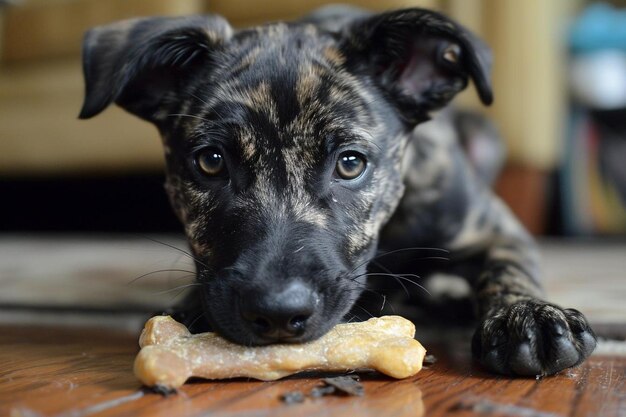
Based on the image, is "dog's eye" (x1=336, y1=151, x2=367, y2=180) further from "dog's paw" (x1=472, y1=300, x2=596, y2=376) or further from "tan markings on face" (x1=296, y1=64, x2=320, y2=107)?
"dog's paw" (x1=472, y1=300, x2=596, y2=376)

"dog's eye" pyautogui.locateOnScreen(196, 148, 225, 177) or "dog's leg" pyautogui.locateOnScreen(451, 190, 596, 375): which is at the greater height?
"dog's eye" pyautogui.locateOnScreen(196, 148, 225, 177)

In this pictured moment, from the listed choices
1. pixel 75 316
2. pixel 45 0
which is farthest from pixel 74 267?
pixel 45 0

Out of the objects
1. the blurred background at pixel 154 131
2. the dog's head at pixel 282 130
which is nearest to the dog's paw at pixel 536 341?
the dog's head at pixel 282 130

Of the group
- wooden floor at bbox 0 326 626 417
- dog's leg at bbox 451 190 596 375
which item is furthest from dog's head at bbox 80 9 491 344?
dog's leg at bbox 451 190 596 375

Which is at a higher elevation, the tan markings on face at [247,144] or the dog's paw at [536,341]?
the tan markings on face at [247,144]

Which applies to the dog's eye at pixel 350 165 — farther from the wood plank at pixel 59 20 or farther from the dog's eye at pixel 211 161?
the wood plank at pixel 59 20
